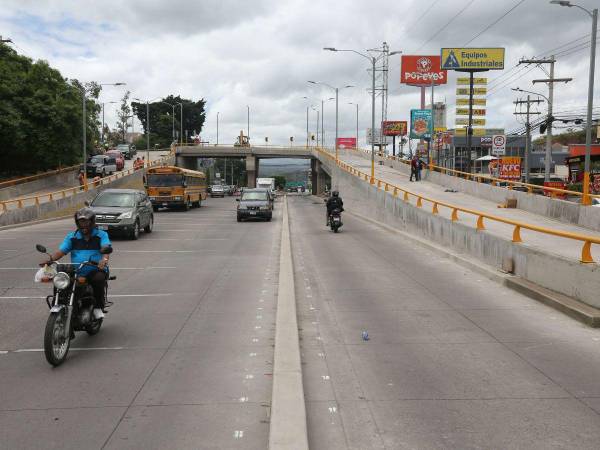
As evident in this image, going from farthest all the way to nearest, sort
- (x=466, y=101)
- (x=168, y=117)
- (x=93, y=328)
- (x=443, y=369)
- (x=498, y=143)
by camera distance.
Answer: (x=168, y=117)
(x=466, y=101)
(x=498, y=143)
(x=93, y=328)
(x=443, y=369)

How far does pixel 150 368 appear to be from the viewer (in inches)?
257

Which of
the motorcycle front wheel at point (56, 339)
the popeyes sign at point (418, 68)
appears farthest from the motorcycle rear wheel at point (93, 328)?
the popeyes sign at point (418, 68)

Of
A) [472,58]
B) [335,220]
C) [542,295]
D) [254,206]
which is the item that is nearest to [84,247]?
[542,295]

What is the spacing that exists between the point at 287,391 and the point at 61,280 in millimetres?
3008

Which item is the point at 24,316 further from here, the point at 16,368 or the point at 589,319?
the point at 589,319

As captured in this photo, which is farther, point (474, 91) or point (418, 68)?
point (474, 91)

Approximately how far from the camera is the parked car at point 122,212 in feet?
70.5

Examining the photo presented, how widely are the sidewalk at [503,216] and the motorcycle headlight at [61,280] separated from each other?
24.5 ft

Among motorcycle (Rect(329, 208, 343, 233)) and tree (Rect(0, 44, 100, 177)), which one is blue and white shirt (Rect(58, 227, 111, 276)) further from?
tree (Rect(0, 44, 100, 177))

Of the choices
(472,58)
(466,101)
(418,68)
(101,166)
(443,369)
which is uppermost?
(418,68)

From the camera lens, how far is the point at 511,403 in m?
5.42

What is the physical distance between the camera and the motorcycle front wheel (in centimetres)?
643

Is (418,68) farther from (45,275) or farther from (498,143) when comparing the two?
(45,275)

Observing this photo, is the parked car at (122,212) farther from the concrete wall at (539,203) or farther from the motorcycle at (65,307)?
the concrete wall at (539,203)
